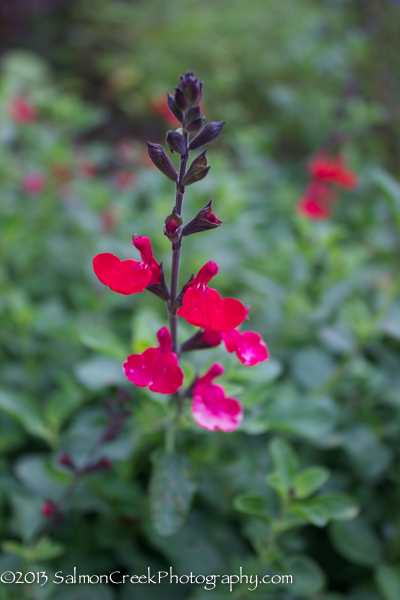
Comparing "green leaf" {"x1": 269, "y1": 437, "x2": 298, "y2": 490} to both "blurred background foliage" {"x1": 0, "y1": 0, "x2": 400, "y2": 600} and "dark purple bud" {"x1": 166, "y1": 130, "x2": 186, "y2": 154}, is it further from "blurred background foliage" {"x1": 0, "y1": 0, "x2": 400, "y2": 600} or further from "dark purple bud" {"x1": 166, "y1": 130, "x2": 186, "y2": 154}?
"dark purple bud" {"x1": 166, "y1": 130, "x2": 186, "y2": 154}

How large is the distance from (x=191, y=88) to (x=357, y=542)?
1.61 meters

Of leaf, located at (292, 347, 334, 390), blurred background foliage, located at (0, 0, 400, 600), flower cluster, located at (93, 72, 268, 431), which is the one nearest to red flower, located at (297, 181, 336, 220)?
blurred background foliage, located at (0, 0, 400, 600)

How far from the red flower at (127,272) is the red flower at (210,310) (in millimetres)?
94

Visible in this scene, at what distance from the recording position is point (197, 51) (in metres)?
6.52

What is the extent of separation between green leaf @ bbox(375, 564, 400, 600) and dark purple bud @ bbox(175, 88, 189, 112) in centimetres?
157

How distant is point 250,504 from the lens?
1292 millimetres

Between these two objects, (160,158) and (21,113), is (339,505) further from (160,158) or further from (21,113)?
(21,113)

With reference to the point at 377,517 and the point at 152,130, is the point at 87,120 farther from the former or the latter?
the point at 152,130

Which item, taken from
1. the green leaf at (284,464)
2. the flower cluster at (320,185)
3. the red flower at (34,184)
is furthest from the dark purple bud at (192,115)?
the red flower at (34,184)

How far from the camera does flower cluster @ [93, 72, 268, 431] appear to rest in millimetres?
899

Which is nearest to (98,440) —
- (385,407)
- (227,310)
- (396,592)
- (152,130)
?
(227,310)

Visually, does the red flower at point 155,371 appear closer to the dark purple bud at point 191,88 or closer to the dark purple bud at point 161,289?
the dark purple bud at point 161,289

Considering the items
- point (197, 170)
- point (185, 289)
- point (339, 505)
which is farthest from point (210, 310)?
point (339, 505)

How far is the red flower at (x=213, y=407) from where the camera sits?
3.42 ft
